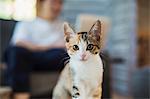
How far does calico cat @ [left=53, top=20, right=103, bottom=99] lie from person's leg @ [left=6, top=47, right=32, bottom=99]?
77cm

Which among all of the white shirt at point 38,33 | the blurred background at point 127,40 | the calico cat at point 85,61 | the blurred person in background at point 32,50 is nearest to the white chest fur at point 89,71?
the calico cat at point 85,61

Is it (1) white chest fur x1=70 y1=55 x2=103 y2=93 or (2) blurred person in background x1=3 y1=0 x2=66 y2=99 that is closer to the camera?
(1) white chest fur x1=70 y1=55 x2=103 y2=93

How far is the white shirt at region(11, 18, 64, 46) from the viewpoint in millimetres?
1845

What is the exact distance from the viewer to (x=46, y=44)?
1.94 meters

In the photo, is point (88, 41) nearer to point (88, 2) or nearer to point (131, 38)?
point (131, 38)

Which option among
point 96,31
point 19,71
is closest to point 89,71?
point 96,31

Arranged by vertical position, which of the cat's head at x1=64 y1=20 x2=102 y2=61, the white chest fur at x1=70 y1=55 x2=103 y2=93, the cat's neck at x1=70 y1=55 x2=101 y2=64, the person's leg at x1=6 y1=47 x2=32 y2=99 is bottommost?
the person's leg at x1=6 y1=47 x2=32 y2=99

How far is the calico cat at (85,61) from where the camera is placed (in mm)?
890

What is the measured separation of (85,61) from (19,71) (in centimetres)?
90

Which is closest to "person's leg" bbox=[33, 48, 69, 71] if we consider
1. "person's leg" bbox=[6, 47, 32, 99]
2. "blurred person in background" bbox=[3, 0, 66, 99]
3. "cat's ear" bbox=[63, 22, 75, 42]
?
"blurred person in background" bbox=[3, 0, 66, 99]

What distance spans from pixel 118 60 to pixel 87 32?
2.49 m

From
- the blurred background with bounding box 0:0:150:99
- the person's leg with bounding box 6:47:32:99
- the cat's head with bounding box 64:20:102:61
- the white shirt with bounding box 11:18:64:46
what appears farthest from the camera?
the blurred background with bounding box 0:0:150:99

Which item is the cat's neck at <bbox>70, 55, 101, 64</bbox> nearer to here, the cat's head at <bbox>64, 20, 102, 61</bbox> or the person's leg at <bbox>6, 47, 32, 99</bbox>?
the cat's head at <bbox>64, 20, 102, 61</bbox>

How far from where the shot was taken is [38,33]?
190cm
